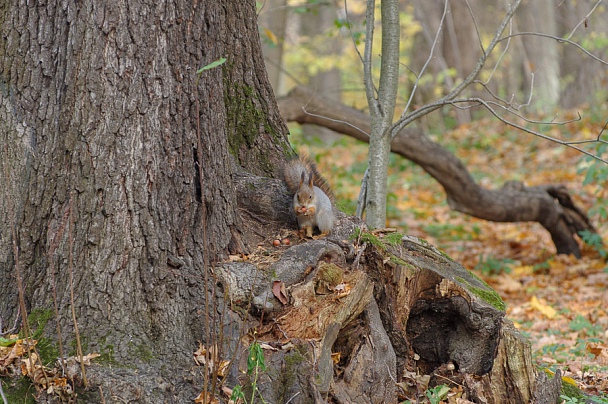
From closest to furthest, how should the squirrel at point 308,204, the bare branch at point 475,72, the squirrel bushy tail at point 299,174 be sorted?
the squirrel at point 308,204 < the squirrel bushy tail at point 299,174 < the bare branch at point 475,72

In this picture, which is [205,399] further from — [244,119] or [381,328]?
[244,119]

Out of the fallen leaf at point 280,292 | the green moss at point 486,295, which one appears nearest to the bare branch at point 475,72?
the green moss at point 486,295

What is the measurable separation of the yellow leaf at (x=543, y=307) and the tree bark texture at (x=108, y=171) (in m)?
3.90

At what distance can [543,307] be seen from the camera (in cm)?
596

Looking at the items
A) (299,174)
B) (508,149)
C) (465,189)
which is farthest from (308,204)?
(508,149)

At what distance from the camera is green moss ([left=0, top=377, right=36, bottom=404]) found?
2627mm

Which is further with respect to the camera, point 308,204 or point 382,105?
point 382,105

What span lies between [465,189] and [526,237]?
1.90m

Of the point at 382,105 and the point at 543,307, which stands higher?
the point at 382,105

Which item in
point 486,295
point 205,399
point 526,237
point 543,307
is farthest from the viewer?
point 526,237

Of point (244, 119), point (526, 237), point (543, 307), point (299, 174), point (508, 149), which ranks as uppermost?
point (244, 119)

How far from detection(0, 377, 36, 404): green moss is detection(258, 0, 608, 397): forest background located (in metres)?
2.36

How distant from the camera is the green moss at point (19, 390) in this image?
8.62 ft

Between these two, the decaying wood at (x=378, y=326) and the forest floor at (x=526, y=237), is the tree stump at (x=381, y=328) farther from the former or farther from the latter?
the forest floor at (x=526, y=237)
